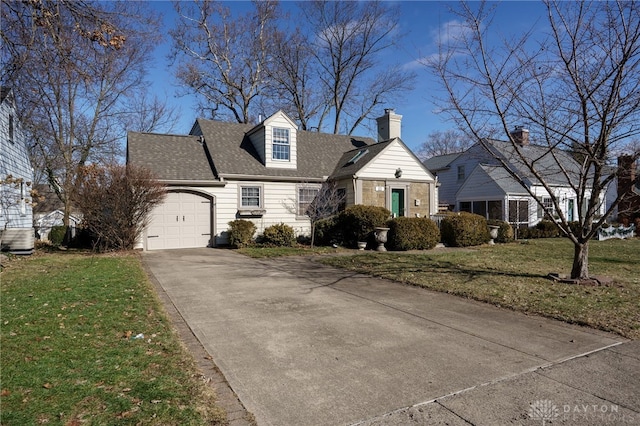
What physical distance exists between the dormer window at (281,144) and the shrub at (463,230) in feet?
25.3

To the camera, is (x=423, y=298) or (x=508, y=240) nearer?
(x=423, y=298)

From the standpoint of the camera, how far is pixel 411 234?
1545 centimetres

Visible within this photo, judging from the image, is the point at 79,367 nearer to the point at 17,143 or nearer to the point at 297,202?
the point at 297,202

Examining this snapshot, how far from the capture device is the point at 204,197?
16.4m

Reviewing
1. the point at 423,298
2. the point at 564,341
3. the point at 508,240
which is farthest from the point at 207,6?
the point at 564,341

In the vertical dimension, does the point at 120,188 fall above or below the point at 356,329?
above

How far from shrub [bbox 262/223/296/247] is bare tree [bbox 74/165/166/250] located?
4421mm

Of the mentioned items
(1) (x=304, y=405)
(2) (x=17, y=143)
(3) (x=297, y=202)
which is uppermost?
(2) (x=17, y=143)

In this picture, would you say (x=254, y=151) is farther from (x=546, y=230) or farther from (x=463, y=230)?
(x=546, y=230)

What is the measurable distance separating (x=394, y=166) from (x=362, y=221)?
13.7ft

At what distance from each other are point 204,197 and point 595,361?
1454cm

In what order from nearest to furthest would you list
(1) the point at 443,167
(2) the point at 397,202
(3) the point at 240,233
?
(3) the point at 240,233 → (2) the point at 397,202 → (1) the point at 443,167

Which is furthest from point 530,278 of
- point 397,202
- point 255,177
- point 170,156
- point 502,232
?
point 170,156

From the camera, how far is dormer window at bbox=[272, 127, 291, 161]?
60.0ft
